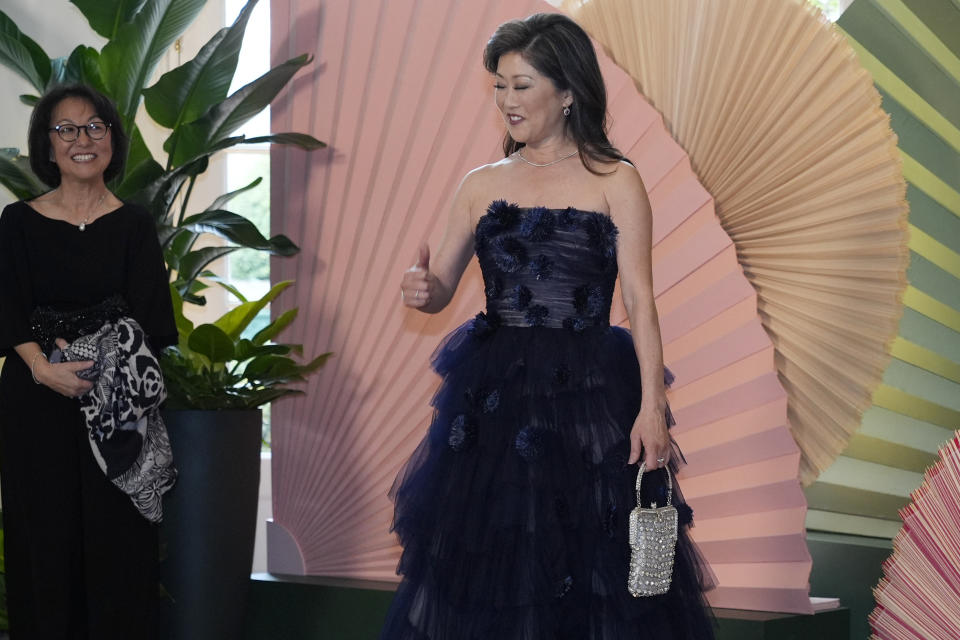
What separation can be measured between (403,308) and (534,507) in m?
1.18

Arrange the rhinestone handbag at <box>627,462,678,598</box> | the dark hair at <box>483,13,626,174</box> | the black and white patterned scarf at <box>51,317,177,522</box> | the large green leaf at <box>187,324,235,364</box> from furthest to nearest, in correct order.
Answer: the large green leaf at <box>187,324,235,364</box> → the black and white patterned scarf at <box>51,317,177,522</box> → the dark hair at <box>483,13,626,174</box> → the rhinestone handbag at <box>627,462,678,598</box>

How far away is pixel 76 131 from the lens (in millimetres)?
2354

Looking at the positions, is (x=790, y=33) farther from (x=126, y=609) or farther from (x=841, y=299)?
(x=126, y=609)

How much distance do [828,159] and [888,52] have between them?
427 millimetres

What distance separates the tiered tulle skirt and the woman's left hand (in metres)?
0.03

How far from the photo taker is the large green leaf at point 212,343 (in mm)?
2639

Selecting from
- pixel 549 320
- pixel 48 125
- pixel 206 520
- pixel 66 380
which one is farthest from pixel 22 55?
pixel 549 320

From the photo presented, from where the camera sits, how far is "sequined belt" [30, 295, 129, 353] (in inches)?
90.7

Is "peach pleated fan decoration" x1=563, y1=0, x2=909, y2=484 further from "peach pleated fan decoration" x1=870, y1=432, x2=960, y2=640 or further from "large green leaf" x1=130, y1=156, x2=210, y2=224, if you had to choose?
"large green leaf" x1=130, y1=156, x2=210, y2=224

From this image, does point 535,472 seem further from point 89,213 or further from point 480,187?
point 89,213

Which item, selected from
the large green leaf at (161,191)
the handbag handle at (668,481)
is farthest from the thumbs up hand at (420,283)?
the large green leaf at (161,191)

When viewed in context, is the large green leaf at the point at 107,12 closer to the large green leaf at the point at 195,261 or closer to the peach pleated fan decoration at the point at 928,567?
the large green leaf at the point at 195,261

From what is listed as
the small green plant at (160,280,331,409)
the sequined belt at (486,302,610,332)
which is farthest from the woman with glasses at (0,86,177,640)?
the sequined belt at (486,302,610,332)

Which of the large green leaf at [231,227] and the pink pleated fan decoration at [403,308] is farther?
the large green leaf at [231,227]
